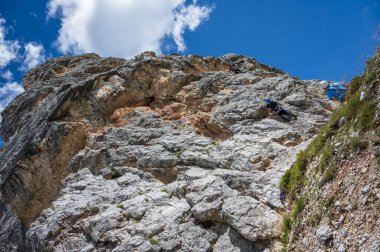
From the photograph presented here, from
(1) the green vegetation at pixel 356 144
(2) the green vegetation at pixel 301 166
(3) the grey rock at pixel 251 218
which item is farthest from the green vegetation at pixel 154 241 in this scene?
(1) the green vegetation at pixel 356 144

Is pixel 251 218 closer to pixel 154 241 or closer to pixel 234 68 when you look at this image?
pixel 154 241

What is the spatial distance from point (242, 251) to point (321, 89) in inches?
738

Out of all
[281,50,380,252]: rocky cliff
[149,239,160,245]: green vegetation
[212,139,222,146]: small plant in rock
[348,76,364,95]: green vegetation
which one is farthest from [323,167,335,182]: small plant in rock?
[212,139,222,146]: small plant in rock

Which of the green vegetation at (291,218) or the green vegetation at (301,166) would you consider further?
the green vegetation at (301,166)

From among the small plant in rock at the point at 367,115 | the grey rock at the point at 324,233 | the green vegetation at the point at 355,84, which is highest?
the green vegetation at the point at 355,84

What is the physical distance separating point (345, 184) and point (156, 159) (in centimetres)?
1338

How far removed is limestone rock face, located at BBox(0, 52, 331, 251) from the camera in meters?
17.8

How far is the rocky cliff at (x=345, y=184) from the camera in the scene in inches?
431

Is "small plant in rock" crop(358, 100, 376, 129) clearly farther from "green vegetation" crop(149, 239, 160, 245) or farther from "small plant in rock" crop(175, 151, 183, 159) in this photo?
"small plant in rock" crop(175, 151, 183, 159)

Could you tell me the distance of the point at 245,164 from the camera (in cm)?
2083

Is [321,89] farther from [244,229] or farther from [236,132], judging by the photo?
[244,229]

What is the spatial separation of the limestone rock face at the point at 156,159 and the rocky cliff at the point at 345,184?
1.99 m

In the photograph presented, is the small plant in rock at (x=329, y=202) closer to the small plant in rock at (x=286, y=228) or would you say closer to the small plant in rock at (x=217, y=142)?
the small plant in rock at (x=286, y=228)

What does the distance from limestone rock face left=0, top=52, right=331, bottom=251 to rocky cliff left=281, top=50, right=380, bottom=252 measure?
78.3 inches
